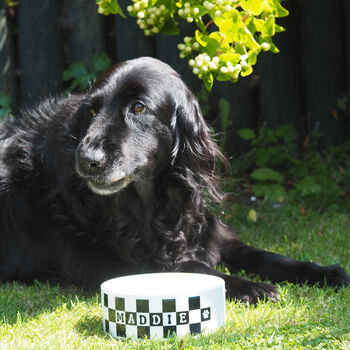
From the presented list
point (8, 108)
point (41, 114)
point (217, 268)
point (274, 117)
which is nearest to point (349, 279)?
point (217, 268)

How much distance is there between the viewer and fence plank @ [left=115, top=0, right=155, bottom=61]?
453 cm

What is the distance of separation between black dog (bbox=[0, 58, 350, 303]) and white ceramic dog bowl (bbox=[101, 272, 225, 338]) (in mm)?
396

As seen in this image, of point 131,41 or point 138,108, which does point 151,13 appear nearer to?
point 138,108

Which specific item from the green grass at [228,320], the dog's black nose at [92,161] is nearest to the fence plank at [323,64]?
the green grass at [228,320]

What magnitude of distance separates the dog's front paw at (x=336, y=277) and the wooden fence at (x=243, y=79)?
1.98 m

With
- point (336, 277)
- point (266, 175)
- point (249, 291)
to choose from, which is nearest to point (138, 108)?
point (249, 291)

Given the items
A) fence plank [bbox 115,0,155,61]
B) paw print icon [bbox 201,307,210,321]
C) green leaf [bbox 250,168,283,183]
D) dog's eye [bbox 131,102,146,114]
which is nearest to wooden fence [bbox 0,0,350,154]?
fence plank [bbox 115,0,155,61]

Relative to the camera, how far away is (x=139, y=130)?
2609 mm

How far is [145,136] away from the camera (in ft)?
8.63

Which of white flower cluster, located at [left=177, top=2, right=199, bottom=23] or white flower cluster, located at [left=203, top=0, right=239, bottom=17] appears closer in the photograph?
white flower cluster, located at [left=203, top=0, right=239, bottom=17]

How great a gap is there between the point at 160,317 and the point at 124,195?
2.88ft

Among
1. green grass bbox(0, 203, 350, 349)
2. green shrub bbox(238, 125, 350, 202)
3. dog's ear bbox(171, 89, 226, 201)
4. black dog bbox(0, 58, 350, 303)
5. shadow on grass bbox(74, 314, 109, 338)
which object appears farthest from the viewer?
green shrub bbox(238, 125, 350, 202)

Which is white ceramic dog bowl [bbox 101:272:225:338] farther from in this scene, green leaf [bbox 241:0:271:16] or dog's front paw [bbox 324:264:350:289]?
green leaf [bbox 241:0:271:16]

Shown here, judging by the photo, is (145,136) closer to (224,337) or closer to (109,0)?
(109,0)
